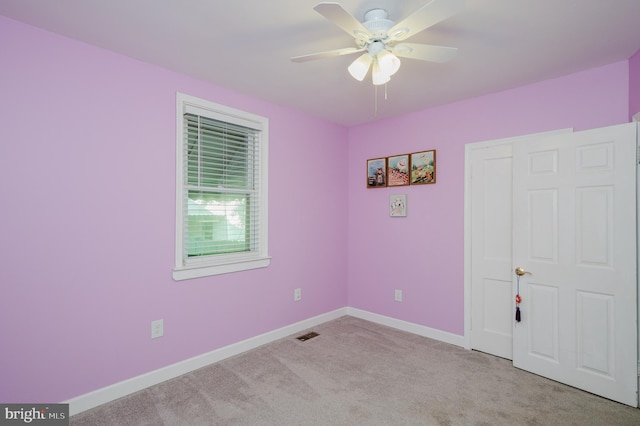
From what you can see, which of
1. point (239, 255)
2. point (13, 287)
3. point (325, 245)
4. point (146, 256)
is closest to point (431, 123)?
point (325, 245)

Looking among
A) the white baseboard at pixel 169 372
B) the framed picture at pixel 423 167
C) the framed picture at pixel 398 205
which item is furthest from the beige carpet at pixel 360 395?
the framed picture at pixel 423 167

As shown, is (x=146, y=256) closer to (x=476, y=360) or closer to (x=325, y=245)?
(x=325, y=245)

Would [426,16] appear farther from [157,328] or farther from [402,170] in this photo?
[157,328]

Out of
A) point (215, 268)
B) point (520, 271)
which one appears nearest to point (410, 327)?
point (520, 271)

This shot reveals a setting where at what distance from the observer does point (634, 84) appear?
90.4 inches

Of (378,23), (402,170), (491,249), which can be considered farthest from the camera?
(402,170)

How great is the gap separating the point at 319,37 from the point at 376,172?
2079 millimetres

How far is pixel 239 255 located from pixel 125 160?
130cm

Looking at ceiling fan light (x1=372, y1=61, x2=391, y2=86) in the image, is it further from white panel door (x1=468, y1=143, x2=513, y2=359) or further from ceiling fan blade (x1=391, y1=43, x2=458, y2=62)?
white panel door (x1=468, y1=143, x2=513, y2=359)

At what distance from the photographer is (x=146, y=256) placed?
95.6 inches

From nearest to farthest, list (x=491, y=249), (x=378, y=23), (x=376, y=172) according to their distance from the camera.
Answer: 1. (x=378, y=23)
2. (x=491, y=249)
3. (x=376, y=172)

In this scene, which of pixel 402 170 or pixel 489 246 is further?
pixel 402 170

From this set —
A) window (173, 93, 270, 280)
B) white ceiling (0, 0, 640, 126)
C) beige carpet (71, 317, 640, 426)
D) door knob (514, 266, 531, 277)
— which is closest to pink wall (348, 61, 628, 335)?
white ceiling (0, 0, 640, 126)

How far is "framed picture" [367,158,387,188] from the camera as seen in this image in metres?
3.82
